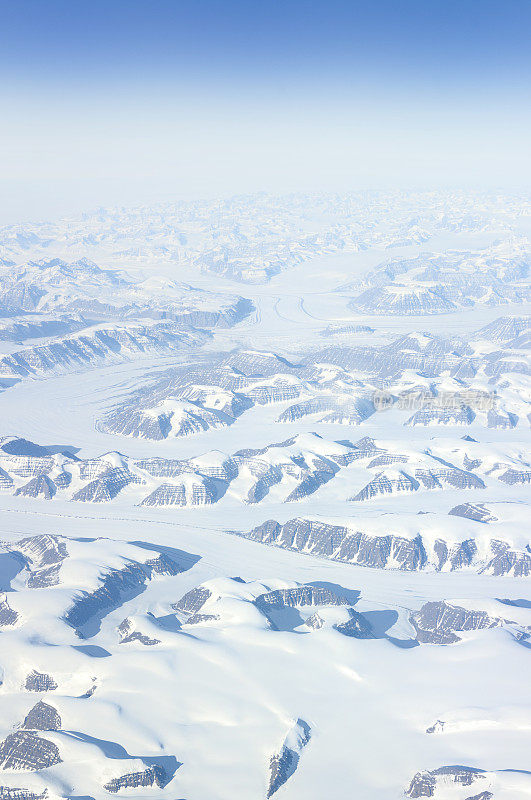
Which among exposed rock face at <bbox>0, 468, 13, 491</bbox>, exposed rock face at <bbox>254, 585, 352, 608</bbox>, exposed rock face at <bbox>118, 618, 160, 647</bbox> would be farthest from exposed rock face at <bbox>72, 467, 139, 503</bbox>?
exposed rock face at <bbox>254, 585, 352, 608</bbox>

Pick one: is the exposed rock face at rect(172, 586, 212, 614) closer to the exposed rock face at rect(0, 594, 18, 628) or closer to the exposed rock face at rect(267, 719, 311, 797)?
the exposed rock face at rect(0, 594, 18, 628)

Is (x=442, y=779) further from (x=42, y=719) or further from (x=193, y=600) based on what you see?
(x=193, y=600)

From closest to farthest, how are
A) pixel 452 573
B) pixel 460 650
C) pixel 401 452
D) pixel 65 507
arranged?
pixel 460 650 → pixel 452 573 → pixel 65 507 → pixel 401 452

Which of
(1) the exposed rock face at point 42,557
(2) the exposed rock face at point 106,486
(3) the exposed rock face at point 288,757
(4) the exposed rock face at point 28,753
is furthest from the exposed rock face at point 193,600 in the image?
(2) the exposed rock face at point 106,486

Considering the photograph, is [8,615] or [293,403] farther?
[293,403]

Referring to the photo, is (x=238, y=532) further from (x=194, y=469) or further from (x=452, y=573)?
(x=452, y=573)

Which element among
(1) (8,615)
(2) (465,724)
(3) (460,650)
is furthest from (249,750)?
(1) (8,615)

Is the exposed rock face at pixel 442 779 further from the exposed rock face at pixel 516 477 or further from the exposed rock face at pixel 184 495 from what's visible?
the exposed rock face at pixel 516 477
